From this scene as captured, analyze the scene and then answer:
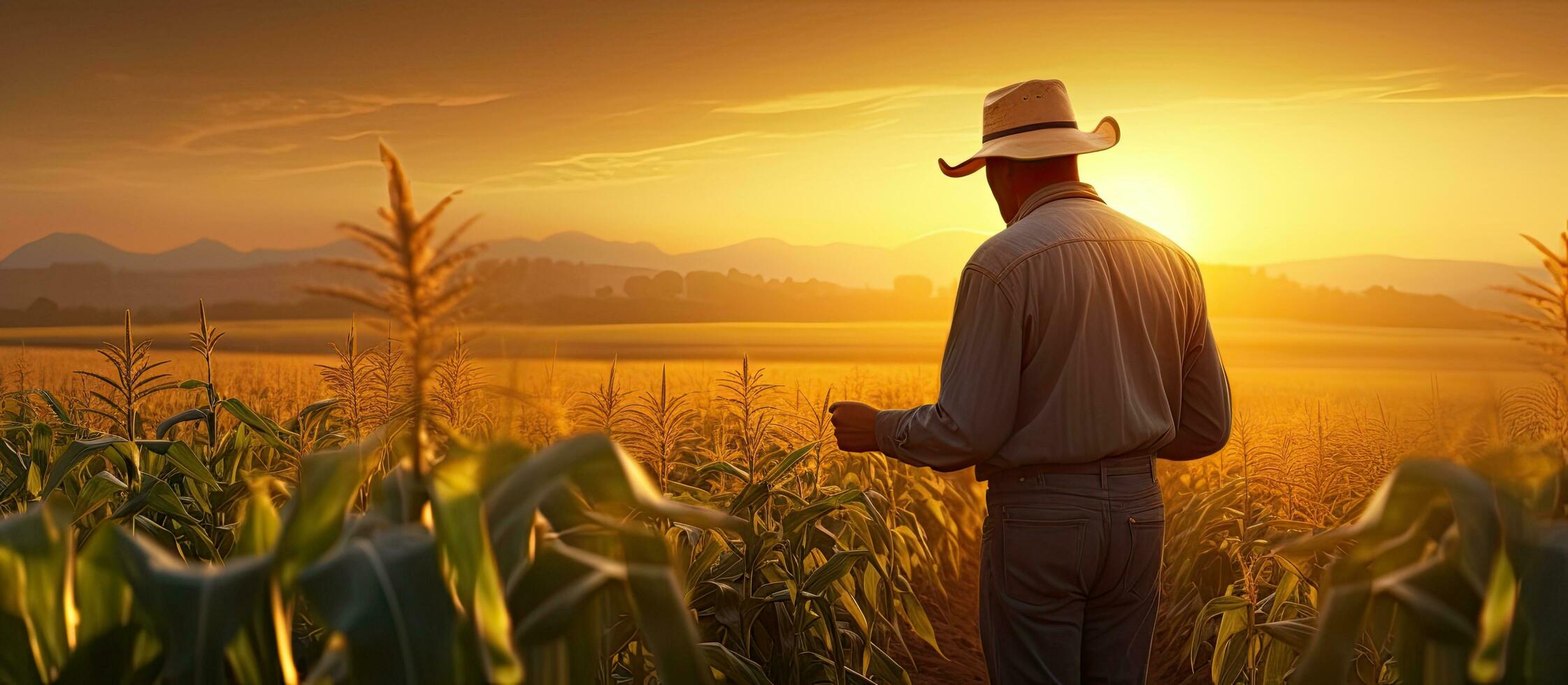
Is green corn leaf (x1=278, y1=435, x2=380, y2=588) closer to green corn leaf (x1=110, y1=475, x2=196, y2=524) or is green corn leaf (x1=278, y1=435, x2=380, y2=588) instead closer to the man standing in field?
the man standing in field

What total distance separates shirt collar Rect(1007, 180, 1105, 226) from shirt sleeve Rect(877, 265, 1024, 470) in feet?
1.01

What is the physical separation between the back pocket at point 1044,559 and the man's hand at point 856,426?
15.2 inches

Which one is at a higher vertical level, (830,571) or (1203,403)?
(1203,403)

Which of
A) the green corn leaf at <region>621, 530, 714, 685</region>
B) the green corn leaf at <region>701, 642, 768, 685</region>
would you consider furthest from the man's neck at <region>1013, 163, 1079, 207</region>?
the green corn leaf at <region>621, 530, 714, 685</region>

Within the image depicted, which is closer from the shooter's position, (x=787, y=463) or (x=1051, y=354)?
(x=1051, y=354)

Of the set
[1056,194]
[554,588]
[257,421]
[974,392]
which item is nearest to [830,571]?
[974,392]

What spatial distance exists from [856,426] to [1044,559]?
540mm

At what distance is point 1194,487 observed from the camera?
24.3 feet

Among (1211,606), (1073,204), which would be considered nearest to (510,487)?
(1073,204)

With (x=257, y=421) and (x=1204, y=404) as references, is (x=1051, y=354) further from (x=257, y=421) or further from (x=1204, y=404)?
(x=257, y=421)

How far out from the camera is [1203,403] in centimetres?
287

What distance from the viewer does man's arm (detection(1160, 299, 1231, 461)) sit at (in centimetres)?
286

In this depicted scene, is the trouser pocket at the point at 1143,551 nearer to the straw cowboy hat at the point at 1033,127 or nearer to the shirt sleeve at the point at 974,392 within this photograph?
the shirt sleeve at the point at 974,392

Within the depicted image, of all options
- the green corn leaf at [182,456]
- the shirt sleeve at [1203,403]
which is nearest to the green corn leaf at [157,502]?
the green corn leaf at [182,456]
